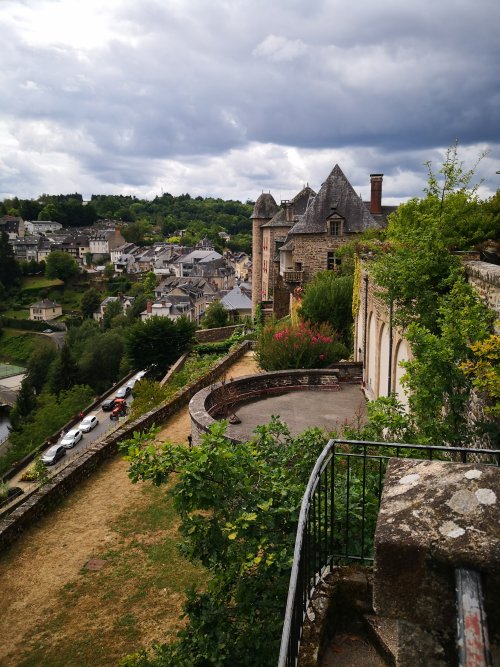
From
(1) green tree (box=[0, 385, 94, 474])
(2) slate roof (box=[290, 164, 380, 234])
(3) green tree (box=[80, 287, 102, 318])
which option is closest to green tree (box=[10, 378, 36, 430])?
(1) green tree (box=[0, 385, 94, 474])

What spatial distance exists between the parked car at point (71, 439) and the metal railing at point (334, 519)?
3301 cm

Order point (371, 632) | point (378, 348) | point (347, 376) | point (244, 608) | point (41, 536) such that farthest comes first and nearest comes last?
point (347, 376) → point (378, 348) → point (41, 536) → point (244, 608) → point (371, 632)

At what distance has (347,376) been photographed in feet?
63.3

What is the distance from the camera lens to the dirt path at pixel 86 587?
25.2 feet

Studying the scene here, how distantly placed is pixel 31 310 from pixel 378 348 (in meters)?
106

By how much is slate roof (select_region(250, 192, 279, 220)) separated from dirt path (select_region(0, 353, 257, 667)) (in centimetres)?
3659

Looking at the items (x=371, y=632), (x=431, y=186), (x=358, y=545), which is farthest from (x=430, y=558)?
(x=431, y=186)

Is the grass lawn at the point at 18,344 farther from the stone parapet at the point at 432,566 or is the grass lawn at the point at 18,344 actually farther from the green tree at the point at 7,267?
the stone parapet at the point at 432,566

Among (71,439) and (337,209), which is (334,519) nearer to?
(337,209)

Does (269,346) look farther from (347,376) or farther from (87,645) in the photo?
(87,645)

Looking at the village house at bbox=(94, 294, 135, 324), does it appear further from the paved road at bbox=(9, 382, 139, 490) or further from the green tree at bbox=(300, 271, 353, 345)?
the green tree at bbox=(300, 271, 353, 345)

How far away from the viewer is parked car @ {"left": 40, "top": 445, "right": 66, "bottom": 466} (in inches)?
1409

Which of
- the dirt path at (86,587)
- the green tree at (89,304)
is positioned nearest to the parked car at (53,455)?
the dirt path at (86,587)

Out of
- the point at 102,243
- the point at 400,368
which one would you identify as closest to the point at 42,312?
the point at 102,243
